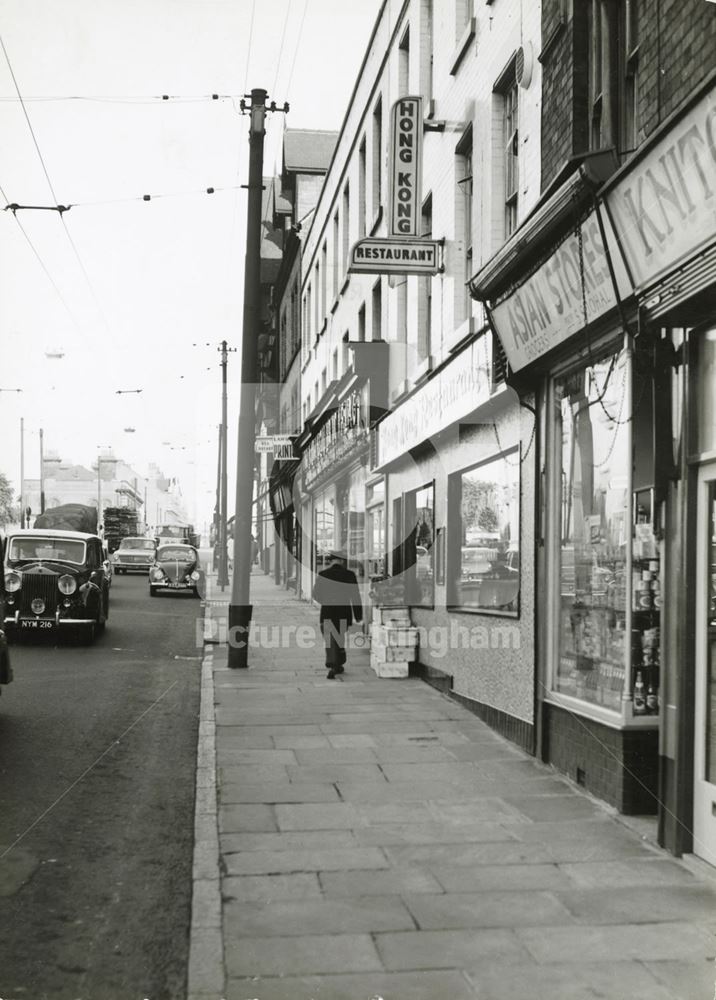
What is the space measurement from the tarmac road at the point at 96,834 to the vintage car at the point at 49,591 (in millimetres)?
3828

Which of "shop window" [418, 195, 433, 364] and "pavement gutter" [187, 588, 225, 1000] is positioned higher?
"shop window" [418, 195, 433, 364]

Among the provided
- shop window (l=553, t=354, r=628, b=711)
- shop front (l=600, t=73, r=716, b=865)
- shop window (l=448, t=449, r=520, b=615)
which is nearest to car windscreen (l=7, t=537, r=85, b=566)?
shop window (l=448, t=449, r=520, b=615)

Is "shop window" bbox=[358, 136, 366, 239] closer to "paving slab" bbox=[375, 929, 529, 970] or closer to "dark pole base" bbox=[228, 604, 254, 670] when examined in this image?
"dark pole base" bbox=[228, 604, 254, 670]

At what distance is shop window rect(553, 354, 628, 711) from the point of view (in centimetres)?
781

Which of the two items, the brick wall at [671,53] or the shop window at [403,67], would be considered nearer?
the brick wall at [671,53]

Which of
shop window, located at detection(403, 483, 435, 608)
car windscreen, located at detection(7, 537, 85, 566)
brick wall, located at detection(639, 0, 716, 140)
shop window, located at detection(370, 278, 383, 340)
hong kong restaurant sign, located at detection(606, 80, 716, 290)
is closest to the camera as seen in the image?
hong kong restaurant sign, located at detection(606, 80, 716, 290)

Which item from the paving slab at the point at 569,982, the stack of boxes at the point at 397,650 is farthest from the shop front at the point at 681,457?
the stack of boxes at the point at 397,650

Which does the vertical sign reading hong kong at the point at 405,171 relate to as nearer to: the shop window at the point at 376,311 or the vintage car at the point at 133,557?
the shop window at the point at 376,311

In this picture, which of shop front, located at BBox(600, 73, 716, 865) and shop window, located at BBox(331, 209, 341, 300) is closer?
shop front, located at BBox(600, 73, 716, 865)

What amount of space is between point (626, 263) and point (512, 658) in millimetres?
4504

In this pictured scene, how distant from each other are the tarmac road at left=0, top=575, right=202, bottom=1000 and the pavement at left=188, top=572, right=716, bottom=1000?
229 mm

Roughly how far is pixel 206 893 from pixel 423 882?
1166mm

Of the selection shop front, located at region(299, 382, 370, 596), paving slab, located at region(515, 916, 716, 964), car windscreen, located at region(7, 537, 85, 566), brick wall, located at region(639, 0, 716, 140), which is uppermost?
brick wall, located at region(639, 0, 716, 140)

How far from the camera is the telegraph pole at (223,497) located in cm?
3928
